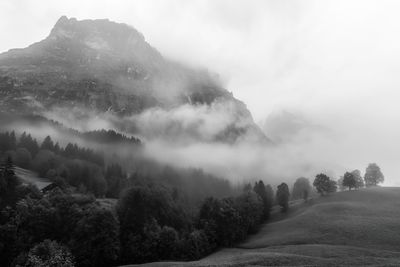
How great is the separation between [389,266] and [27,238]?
285ft

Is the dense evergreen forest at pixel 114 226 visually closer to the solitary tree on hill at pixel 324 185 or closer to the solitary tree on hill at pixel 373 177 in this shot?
the solitary tree on hill at pixel 324 185

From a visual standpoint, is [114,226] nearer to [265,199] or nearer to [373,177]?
[265,199]

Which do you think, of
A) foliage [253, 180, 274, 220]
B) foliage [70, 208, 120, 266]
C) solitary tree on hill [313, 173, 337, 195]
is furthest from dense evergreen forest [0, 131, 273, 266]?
solitary tree on hill [313, 173, 337, 195]

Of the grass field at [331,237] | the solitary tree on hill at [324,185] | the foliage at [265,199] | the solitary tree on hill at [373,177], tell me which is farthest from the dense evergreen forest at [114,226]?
the solitary tree on hill at [373,177]

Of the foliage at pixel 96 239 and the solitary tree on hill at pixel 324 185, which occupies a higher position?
the solitary tree on hill at pixel 324 185

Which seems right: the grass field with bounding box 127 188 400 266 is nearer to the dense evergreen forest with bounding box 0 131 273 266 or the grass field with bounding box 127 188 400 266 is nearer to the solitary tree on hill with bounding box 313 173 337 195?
the solitary tree on hill with bounding box 313 173 337 195

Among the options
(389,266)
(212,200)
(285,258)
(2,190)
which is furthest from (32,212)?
(389,266)

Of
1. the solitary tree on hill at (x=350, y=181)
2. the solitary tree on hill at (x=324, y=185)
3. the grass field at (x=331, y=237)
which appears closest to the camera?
the grass field at (x=331, y=237)

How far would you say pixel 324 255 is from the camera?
266 feet

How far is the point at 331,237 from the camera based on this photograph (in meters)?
102

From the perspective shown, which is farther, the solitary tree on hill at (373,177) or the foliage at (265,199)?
the solitary tree on hill at (373,177)

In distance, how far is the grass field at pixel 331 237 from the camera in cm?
7638

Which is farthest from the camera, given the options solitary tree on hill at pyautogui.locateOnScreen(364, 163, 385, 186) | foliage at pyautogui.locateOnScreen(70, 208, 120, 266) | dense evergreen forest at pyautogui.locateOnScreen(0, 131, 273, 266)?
solitary tree on hill at pyautogui.locateOnScreen(364, 163, 385, 186)

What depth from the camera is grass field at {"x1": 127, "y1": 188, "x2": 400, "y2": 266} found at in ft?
251
